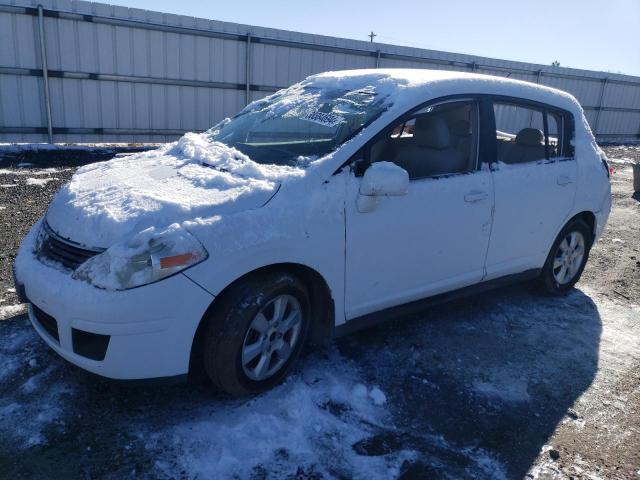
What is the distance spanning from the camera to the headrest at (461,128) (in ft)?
12.4

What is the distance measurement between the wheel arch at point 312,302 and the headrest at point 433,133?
4.51ft

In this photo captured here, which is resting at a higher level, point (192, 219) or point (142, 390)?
point (192, 219)

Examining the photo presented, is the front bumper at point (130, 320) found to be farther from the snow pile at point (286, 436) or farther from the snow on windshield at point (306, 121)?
the snow on windshield at point (306, 121)

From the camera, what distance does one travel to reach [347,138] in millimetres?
3162

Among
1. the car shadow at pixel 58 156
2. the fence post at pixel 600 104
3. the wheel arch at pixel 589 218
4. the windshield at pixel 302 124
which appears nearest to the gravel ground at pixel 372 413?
the wheel arch at pixel 589 218

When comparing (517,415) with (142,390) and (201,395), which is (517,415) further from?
(142,390)

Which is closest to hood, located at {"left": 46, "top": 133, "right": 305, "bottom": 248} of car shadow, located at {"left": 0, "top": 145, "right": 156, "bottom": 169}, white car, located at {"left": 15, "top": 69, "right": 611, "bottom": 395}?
white car, located at {"left": 15, "top": 69, "right": 611, "bottom": 395}

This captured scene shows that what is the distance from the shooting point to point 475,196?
3639 millimetres

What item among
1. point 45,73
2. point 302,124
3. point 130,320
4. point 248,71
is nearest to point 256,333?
point 130,320

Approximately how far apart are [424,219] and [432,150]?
65cm

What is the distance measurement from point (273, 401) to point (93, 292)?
112cm

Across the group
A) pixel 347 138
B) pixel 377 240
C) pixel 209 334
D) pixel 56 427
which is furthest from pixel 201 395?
pixel 347 138

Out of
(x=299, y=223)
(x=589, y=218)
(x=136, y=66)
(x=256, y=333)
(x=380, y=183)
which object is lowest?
(x=256, y=333)

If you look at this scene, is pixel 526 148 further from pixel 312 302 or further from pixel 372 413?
pixel 372 413
